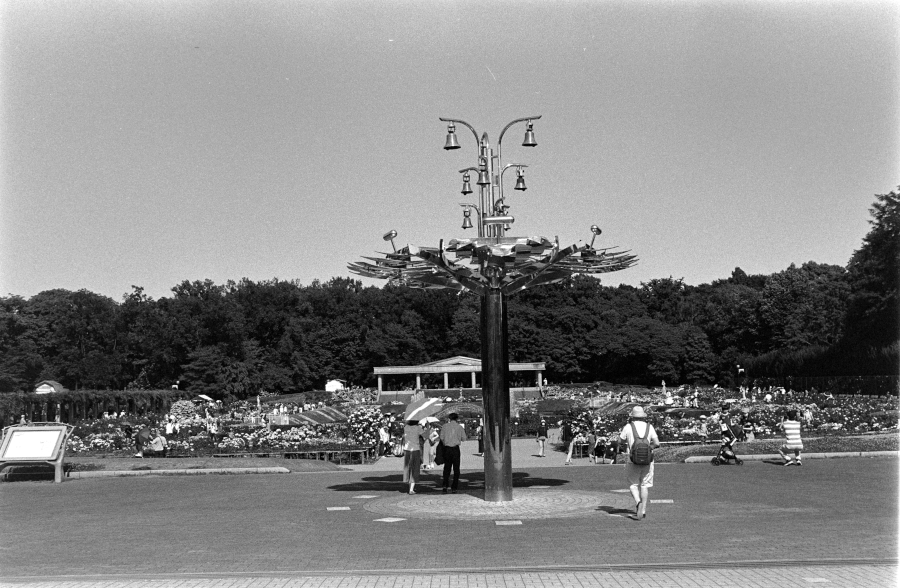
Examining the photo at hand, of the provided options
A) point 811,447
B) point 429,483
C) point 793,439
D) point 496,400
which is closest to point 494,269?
point 496,400

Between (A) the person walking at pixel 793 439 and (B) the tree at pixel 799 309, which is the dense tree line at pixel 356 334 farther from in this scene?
(A) the person walking at pixel 793 439

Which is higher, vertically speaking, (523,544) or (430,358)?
(430,358)

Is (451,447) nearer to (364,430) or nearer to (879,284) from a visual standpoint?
(364,430)

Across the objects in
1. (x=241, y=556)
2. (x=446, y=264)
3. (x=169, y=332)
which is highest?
(x=169, y=332)

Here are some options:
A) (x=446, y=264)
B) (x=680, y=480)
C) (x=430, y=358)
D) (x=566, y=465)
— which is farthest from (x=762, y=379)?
(x=446, y=264)

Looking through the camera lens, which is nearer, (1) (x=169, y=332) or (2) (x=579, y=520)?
(2) (x=579, y=520)

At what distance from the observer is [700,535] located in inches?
491

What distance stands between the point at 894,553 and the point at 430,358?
299 feet

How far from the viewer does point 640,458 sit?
1397 cm

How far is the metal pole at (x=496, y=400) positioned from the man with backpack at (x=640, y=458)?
282 centimetres

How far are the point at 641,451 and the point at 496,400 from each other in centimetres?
327

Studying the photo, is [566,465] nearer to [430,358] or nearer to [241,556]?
[241,556]

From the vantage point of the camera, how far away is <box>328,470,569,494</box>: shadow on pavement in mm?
19609

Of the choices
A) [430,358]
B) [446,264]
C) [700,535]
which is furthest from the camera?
[430,358]
